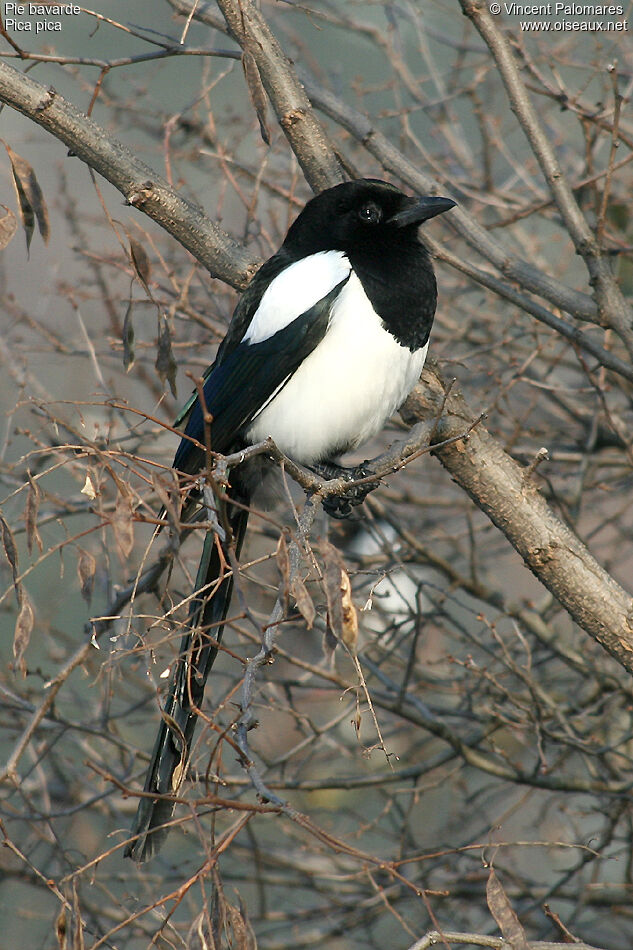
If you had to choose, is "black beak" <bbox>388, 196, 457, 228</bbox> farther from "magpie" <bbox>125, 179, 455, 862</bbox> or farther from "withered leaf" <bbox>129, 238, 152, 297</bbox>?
"withered leaf" <bbox>129, 238, 152, 297</bbox>

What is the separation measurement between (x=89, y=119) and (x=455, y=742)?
1.65 m

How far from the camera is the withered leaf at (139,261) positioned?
2.05m

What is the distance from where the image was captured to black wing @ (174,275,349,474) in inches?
86.4

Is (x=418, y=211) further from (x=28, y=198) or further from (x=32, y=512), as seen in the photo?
(x=32, y=512)

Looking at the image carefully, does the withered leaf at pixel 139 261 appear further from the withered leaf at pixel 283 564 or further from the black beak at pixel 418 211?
the withered leaf at pixel 283 564

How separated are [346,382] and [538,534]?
0.51 metres

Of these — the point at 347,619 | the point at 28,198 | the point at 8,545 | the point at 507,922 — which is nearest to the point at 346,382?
the point at 28,198

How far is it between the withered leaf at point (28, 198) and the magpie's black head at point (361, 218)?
1.97ft

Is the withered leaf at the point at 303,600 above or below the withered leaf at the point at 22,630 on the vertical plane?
below

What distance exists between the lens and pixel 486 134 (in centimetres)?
304

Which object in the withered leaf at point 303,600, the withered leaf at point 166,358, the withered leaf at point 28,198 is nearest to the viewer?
the withered leaf at point 303,600

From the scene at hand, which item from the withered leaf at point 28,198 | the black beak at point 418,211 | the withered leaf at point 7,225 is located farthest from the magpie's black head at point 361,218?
the withered leaf at point 7,225

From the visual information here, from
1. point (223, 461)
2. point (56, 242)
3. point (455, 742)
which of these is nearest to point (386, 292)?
point (223, 461)

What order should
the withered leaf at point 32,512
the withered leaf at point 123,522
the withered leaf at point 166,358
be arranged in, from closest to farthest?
the withered leaf at point 123,522, the withered leaf at point 32,512, the withered leaf at point 166,358
